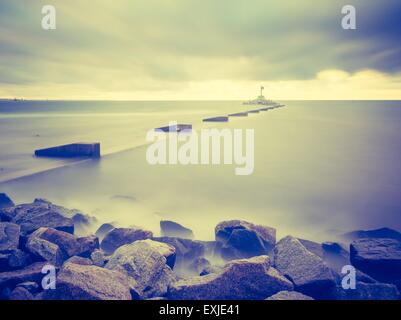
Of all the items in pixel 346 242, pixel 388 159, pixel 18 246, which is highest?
pixel 388 159

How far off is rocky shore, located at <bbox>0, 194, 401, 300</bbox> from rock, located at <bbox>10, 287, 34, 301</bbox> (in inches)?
0.4

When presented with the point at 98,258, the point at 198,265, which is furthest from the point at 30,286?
the point at 198,265

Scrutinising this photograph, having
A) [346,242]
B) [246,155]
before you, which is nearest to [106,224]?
[346,242]

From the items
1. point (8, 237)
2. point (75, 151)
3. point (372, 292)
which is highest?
point (75, 151)

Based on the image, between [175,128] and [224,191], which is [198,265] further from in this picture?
[175,128]

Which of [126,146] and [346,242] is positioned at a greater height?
[126,146]

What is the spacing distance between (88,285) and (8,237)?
1.78 m

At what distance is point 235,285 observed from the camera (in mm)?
4090

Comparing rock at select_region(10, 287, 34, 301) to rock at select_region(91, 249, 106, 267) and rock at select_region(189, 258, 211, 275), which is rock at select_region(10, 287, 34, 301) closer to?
rock at select_region(91, 249, 106, 267)

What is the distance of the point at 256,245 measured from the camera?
18.1 ft

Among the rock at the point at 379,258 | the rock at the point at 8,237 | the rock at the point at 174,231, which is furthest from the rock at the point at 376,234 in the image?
the rock at the point at 8,237

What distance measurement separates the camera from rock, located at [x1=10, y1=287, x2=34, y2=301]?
3.87 m

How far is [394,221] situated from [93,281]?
22.9 feet
